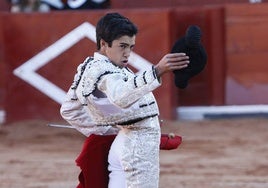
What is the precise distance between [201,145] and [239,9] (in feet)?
6.44

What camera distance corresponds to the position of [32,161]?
26.5 ft

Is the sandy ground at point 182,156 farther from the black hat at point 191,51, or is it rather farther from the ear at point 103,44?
the black hat at point 191,51

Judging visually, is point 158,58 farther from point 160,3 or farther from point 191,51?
→ point 191,51

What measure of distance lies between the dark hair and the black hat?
23 cm

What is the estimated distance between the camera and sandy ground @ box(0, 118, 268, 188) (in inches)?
278

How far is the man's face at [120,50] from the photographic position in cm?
368

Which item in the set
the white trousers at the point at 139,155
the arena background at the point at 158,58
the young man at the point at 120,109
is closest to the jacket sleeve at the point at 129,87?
the young man at the point at 120,109

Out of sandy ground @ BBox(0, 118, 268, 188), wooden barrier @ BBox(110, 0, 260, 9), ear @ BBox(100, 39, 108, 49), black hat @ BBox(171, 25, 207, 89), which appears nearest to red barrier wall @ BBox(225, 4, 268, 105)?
sandy ground @ BBox(0, 118, 268, 188)

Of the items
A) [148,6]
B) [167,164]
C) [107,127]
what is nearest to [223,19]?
[148,6]

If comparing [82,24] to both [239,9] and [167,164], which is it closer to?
[239,9]

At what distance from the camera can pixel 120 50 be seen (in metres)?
3.71

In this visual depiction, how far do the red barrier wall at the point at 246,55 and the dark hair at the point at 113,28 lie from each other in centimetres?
634

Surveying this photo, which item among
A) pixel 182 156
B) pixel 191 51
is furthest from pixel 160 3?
pixel 191 51

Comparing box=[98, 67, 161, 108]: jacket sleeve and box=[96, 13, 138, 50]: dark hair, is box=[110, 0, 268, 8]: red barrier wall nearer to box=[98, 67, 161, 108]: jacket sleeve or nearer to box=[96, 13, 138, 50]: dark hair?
box=[96, 13, 138, 50]: dark hair
